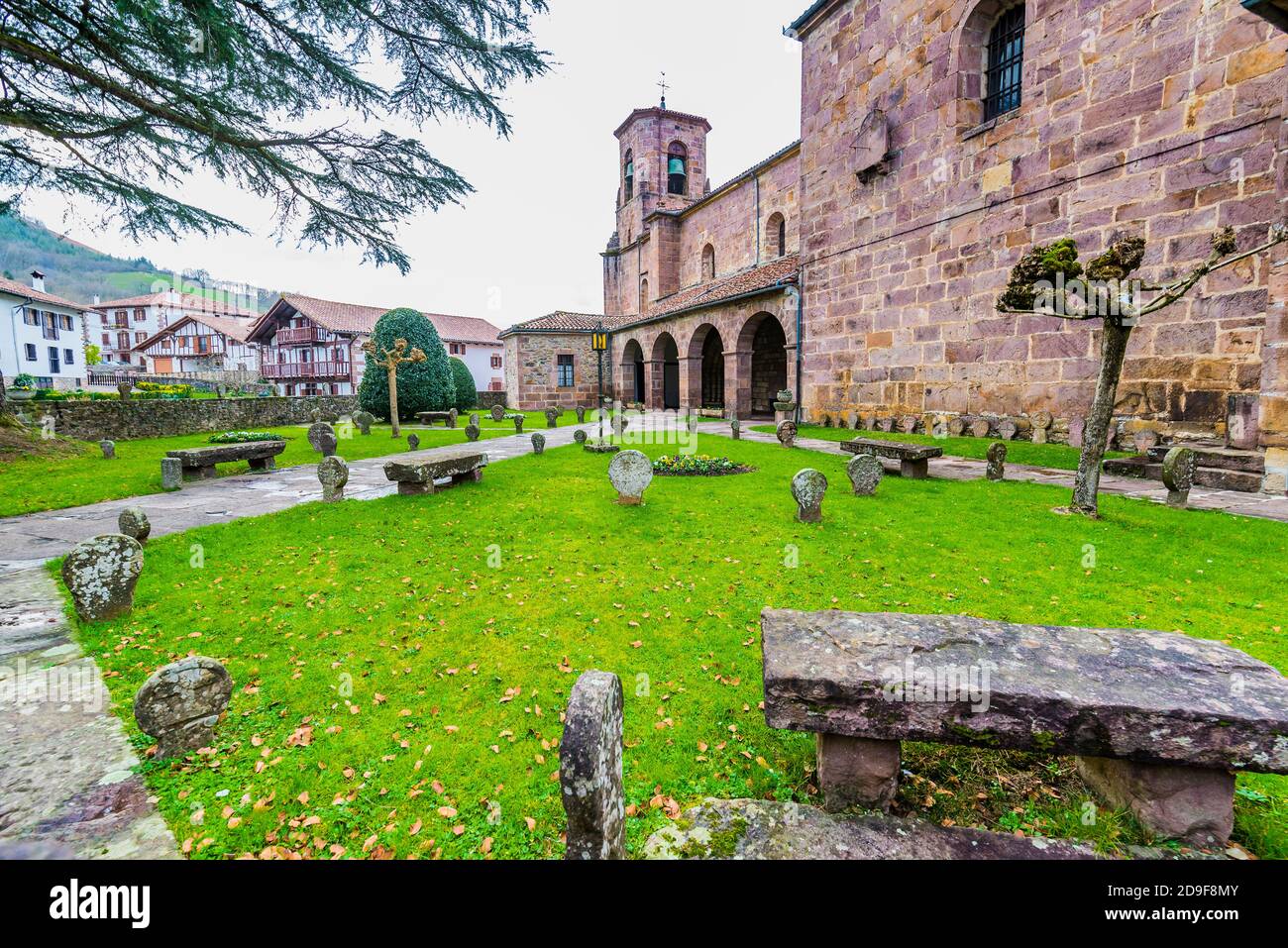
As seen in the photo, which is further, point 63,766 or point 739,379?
point 739,379

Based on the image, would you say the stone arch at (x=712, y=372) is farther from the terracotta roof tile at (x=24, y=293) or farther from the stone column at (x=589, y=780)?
the terracotta roof tile at (x=24, y=293)

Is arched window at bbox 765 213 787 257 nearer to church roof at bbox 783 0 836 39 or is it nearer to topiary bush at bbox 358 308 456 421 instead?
church roof at bbox 783 0 836 39

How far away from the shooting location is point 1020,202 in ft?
38.4

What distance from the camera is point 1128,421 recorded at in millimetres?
10305

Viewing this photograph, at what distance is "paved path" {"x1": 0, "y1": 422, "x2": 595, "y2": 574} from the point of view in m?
6.11

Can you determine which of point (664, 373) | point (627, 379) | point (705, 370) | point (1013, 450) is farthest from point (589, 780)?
point (627, 379)

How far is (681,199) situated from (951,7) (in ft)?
74.4

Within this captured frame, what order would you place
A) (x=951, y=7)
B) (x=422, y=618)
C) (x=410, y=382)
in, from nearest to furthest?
(x=422, y=618) < (x=951, y=7) < (x=410, y=382)

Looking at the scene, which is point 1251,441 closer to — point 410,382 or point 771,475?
point 771,475

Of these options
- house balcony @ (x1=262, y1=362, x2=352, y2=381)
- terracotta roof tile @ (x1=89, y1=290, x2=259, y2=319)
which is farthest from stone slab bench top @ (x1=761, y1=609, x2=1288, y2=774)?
terracotta roof tile @ (x1=89, y1=290, x2=259, y2=319)

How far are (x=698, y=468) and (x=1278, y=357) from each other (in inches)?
334

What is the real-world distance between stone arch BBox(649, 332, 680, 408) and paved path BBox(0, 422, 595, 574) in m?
18.4

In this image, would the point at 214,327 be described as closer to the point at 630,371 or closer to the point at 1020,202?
the point at 630,371
